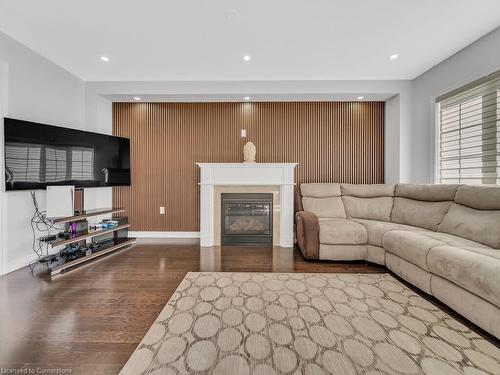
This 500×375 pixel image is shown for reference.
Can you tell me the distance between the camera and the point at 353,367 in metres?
1.14

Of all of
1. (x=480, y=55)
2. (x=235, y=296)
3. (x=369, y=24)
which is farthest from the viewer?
(x=480, y=55)

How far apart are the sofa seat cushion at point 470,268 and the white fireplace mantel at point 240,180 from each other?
6.03 ft

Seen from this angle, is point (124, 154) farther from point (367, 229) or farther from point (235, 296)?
point (367, 229)

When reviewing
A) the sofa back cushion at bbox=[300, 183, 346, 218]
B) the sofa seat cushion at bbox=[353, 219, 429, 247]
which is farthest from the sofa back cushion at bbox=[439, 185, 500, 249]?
the sofa back cushion at bbox=[300, 183, 346, 218]

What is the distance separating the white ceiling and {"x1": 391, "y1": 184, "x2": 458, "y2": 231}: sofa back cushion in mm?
1720

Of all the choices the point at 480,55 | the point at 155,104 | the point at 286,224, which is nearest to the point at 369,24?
the point at 480,55

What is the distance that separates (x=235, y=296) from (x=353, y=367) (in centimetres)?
100

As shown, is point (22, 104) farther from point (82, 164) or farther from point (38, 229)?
point (38, 229)

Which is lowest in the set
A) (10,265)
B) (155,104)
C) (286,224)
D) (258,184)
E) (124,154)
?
(10,265)

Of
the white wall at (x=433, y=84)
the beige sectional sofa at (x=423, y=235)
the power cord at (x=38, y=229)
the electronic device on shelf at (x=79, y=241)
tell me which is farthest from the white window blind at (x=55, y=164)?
the white wall at (x=433, y=84)

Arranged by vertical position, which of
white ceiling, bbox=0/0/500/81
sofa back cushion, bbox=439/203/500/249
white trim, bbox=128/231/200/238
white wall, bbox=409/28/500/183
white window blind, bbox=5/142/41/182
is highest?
white ceiling, bbox=0/0/500/81

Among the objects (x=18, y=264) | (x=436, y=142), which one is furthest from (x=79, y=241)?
(x=436, y=142)

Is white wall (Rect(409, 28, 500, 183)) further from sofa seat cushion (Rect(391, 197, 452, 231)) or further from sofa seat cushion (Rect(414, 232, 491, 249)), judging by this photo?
sofa seat cushion (Rect(414, 232, 491, 249))

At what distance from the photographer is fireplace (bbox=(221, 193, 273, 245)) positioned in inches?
131
